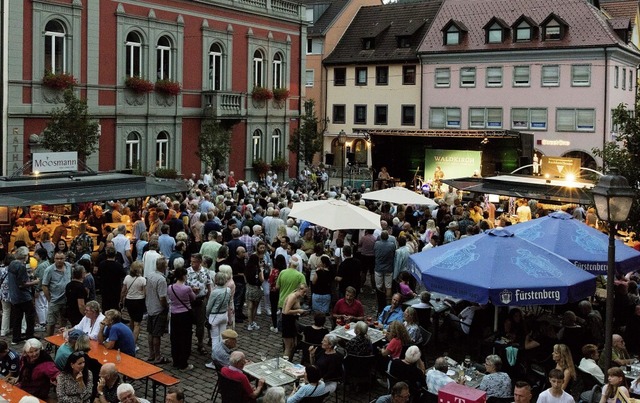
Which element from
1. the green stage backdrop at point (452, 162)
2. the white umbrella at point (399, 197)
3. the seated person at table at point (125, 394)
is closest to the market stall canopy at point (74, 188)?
the white umbrella at point (399, 197)

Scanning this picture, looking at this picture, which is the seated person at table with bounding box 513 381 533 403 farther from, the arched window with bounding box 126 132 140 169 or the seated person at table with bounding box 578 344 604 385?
the arched window with bounding box 126 132 140 169

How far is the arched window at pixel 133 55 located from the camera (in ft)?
102

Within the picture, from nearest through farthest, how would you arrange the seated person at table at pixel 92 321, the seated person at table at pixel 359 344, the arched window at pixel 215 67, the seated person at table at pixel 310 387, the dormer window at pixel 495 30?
1. the seated person at table at pixel 310 387
2. the seated person at table at pixel 92 321
3. the seated person at table at pixel 359 344
4. the arched window at pixel 215 67
5. the dormer window at pixel 495 30

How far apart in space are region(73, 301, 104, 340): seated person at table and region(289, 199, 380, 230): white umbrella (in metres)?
6.08

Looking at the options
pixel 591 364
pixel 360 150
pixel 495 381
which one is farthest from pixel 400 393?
pixel 360 150

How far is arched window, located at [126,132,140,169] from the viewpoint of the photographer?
103ft

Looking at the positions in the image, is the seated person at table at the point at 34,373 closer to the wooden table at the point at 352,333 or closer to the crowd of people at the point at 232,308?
the crowd of people at the point at 232,308

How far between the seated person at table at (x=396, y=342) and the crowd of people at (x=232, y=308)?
15 millimetres

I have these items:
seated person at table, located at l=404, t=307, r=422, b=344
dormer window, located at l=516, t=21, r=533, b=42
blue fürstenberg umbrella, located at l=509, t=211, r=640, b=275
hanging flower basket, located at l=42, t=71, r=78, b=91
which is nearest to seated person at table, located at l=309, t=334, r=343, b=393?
seated person at table, located at l=404, t=307, r=422, b=344

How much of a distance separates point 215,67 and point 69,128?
11.0 metres

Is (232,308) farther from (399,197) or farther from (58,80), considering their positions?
(58,80)

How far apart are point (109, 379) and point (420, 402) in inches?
152

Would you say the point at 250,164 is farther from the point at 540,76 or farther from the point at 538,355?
the point at 538,355

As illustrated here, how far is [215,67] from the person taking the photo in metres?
35.8
